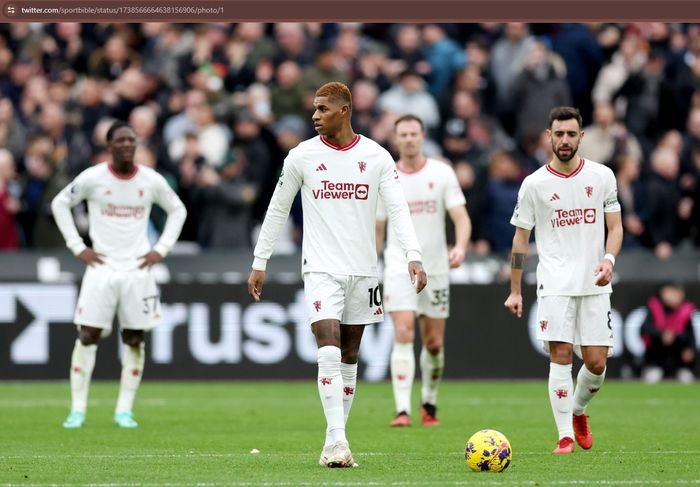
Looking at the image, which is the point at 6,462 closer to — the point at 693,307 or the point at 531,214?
the point at 531,214

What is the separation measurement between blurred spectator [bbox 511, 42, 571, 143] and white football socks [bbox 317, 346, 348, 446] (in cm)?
1311

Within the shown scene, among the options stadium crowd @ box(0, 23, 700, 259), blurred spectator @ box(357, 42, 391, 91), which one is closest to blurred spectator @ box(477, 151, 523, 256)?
stadium crowd @ box(0, 23, 700, 259)

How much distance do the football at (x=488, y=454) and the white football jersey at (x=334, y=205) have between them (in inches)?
57.1

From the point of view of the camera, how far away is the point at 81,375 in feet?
46.6

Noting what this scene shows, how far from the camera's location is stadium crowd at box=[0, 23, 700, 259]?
21.0m

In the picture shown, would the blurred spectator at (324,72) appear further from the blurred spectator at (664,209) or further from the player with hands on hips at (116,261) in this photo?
the player with hands on hips at (116,261)

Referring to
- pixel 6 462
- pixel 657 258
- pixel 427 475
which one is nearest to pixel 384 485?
pixel 427 475

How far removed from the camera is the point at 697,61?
23250mm

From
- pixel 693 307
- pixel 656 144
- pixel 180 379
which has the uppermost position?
pixel 656 144

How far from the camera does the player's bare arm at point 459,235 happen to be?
13.8 metres

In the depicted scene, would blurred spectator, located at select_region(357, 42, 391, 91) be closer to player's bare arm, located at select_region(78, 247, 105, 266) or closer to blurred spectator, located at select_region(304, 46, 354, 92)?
blurred spectator, located at select_region(304, 46, 354, 92)

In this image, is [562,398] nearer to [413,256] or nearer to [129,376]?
[413,256]

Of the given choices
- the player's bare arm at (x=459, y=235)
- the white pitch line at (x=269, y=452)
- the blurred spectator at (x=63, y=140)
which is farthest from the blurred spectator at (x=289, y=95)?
the white pitch line at (x=269, y=452)

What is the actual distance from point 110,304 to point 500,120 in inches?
429
